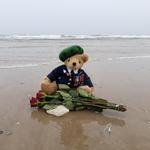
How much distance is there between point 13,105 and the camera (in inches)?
194

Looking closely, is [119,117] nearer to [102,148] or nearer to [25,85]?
[102,148]

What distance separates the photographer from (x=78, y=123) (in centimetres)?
426

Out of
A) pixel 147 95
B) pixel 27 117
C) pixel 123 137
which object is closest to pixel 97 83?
pixel 147 95

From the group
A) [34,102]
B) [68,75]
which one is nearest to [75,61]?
[68,75]

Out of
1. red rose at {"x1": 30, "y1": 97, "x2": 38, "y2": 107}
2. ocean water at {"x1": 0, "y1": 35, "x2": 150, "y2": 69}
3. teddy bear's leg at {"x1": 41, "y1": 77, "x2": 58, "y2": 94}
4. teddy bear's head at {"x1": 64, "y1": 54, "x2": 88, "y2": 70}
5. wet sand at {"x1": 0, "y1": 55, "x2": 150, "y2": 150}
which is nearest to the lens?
wet sand at {"x1": 0, "y1": 55, "x2": 150, "y2": 150}

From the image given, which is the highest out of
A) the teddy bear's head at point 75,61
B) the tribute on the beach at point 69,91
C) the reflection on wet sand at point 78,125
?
the teddy bear's head at point 75,61

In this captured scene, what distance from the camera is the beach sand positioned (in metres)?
3.56

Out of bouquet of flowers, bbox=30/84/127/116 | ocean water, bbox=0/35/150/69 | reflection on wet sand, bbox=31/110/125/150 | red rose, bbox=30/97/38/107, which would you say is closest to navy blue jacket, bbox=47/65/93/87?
bouquet of flowers, bbox=30/84/127/116

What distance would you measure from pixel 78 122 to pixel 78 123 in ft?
0.12

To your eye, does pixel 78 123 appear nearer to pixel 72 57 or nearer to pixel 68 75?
pixel 68 75

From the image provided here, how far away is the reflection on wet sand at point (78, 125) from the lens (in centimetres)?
364

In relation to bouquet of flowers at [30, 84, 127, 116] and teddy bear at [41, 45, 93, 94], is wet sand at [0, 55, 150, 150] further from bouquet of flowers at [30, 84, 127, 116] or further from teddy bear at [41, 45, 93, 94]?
teddy bear at [41, 45, 93, 94]

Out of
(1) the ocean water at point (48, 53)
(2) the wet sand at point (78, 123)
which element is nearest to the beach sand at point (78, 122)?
(2) the wet sand at point (78, 123)

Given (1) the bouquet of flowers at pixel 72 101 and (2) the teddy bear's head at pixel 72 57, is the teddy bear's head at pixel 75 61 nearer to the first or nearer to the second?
(2) the teddy bear's head at pixel 72 57
